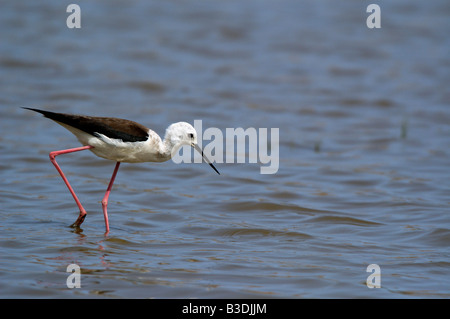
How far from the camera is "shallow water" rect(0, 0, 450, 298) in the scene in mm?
6457

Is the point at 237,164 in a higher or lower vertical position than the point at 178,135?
lower

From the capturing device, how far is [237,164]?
1091cm

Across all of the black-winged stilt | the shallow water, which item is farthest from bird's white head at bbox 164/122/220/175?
the shallow water

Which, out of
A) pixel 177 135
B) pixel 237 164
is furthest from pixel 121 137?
pixel 237 164

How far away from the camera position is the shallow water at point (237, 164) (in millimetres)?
6457

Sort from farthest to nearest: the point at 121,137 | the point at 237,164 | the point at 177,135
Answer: the point at 237,164 < the point at 177,135 < the point at 121,137

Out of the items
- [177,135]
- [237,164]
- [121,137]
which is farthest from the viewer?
[237,164]

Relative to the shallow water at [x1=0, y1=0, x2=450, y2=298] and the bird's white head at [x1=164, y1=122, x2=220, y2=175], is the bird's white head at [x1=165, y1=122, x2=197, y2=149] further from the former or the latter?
the shallow water at [x1=0, y1=0, x2=450, y2=298]

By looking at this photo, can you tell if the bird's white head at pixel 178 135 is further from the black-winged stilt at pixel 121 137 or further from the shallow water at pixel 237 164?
the shallow water at pixel 237 164

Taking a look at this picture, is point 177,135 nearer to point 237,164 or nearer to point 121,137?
point 121,137

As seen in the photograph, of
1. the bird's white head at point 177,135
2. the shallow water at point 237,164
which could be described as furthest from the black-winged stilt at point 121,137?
the shallow water at point 237,164

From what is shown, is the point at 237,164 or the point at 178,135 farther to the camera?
the point at 237,164

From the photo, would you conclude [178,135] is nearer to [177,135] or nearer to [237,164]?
[177,135]
